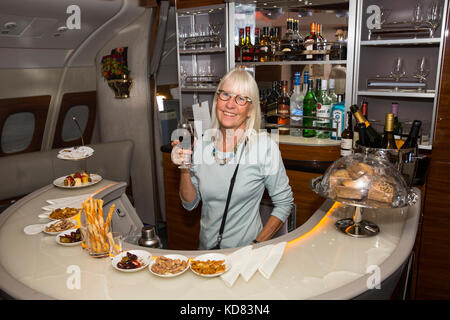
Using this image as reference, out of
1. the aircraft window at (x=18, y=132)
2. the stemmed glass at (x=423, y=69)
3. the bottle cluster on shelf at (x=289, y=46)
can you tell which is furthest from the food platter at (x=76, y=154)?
the stemmed glass at (x=423, y=69)

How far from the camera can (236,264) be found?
1.52 metres

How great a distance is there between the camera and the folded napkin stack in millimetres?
1454

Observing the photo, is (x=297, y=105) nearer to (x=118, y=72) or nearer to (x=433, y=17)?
(x=433, y=17)

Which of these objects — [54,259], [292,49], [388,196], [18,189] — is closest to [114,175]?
[18,189]

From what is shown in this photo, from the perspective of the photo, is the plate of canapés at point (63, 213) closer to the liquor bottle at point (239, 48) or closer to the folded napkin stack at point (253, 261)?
the folded napkin stack at point (253, 261)

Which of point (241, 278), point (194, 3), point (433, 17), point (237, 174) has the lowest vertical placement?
point (241, 278)

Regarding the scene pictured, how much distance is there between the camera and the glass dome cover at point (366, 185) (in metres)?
1.64

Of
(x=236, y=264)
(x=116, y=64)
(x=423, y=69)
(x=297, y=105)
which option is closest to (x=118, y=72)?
(x=116, y=64)

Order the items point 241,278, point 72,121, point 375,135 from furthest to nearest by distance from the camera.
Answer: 1. point 72,121
2. point 375,135
3. point 241,278

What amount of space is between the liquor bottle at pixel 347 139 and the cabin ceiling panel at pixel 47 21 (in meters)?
2.65

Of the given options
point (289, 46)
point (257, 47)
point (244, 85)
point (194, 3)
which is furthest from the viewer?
point (194, 3)

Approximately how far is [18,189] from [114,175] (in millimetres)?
983

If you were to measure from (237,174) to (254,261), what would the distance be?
649 millimetres

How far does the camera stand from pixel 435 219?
2877 millimetres
